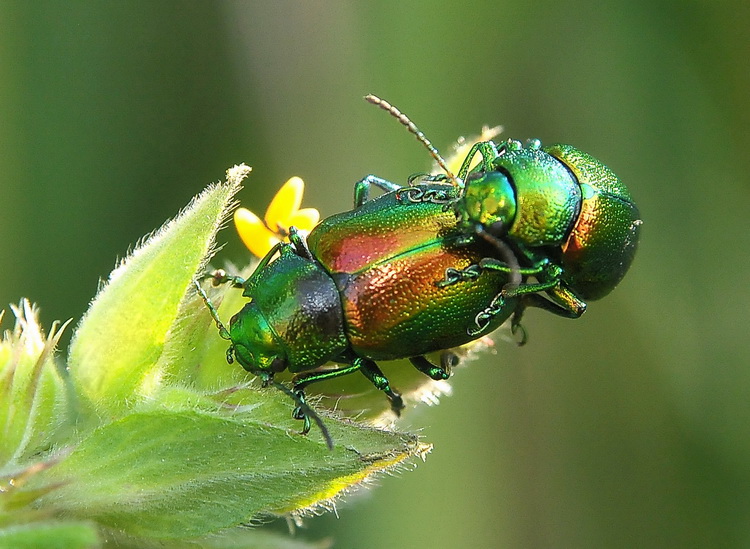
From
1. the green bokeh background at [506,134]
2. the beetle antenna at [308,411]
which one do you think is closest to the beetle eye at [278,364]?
the beetle antenna at [308,411]

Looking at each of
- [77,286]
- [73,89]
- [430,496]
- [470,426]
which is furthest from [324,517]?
[73,89]

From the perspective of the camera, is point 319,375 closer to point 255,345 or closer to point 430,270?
point 255,345

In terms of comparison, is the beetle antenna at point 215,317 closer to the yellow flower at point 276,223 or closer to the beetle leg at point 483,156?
the yellow flower at point 276,223

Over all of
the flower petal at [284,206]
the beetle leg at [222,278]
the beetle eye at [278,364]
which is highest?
the flower petal at [284,206]

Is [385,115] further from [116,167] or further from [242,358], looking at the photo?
[242,358]

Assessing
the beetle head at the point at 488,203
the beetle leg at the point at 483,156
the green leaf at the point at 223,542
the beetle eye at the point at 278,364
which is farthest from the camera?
the beetle leg at the point at 483,156

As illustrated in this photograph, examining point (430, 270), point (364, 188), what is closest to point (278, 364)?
point (430, 270)

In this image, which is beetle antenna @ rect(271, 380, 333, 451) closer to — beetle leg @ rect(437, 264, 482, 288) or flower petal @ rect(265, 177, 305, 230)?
beetle leg @ rect(437, 264, 482, 288)

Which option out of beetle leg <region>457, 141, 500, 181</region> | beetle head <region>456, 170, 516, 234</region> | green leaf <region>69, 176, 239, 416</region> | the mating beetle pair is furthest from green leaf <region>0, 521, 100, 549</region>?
beetle leg <region>457, 141, 500, 181</region>
